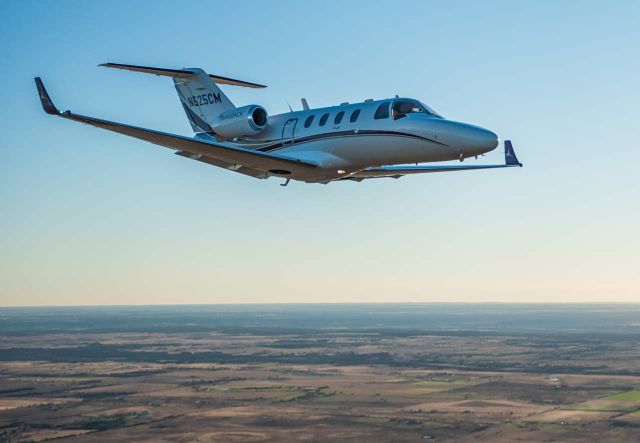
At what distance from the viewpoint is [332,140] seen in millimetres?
35156

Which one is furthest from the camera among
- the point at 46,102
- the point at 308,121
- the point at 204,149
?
the point at 308,121

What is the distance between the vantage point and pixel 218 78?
44.3m

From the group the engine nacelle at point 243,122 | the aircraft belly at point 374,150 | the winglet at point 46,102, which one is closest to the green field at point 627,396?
the engine nacelle at point 243,122

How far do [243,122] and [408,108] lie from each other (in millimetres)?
8070

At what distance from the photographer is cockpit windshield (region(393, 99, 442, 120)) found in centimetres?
3422

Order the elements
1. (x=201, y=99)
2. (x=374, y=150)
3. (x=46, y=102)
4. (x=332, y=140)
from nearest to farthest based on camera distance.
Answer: (x=46, y=102), (x=374, y=150), (x=332, y=140), (x=201, y=99)

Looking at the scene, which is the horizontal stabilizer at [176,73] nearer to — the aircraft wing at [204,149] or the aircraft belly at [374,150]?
the aircraft wing at [204,149]

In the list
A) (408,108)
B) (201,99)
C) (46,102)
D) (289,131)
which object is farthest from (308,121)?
(46,102)

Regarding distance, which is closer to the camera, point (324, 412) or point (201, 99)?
point (201, 99)

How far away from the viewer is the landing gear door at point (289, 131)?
121ft

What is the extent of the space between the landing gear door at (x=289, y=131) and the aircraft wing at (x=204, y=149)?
2.00 m

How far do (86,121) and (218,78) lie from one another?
15011 millimetres

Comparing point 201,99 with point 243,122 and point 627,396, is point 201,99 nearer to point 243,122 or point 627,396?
point 243,122

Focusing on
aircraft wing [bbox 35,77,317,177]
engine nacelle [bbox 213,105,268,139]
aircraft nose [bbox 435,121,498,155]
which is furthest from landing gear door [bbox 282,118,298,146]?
aircraft nose [bbox 435,121,498,155]
